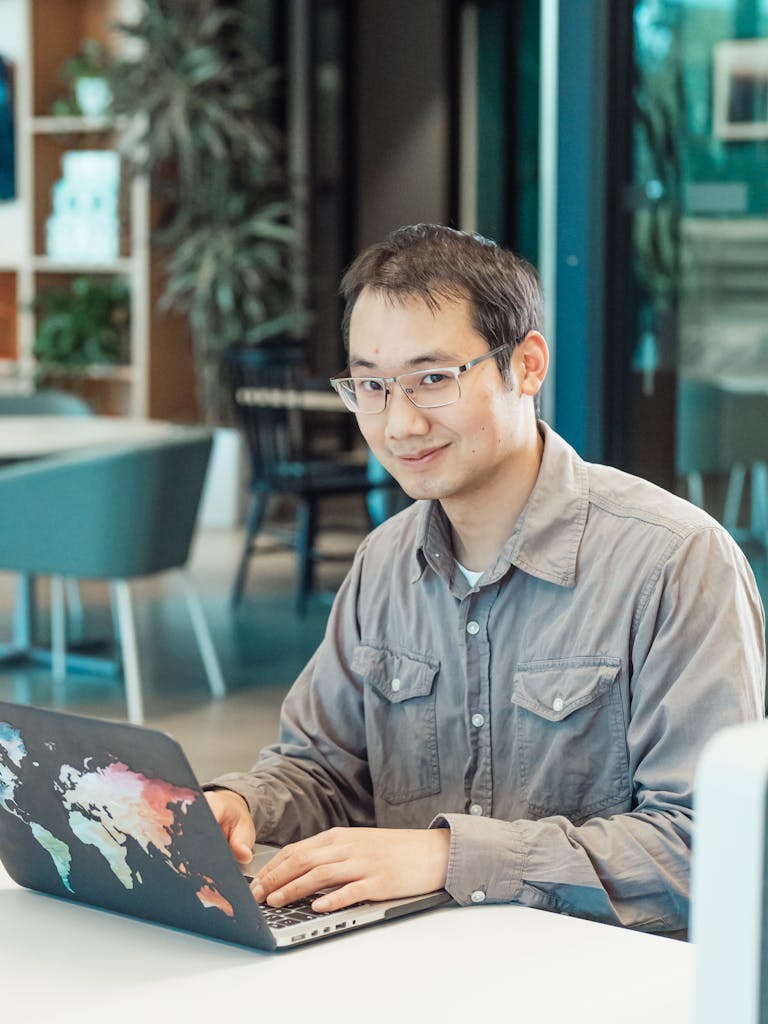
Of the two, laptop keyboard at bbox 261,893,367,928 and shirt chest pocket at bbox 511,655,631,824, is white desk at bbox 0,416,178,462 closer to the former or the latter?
shirt chest pocket at bbox 511,655,631,824

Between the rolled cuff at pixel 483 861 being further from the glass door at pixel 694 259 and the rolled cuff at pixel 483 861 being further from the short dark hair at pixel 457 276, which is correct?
the glass door at pixel 694 259

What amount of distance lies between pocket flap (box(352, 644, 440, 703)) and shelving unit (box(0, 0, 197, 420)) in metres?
6.95

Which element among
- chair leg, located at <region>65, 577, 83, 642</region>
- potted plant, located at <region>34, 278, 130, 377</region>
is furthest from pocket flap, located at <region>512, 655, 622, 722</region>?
potted plant, located at <region>34, 278, 130, 377</region>

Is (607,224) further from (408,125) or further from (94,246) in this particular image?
(408,125)

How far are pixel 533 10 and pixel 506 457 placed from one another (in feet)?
25.5

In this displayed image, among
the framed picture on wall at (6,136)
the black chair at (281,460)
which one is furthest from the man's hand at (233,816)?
the framed picture on wall at (6,136)

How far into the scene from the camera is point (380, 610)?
5.95 ft

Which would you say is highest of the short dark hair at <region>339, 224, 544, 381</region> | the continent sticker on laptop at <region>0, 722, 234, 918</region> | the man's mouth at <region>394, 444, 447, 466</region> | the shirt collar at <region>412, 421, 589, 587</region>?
the short dark hair at <region>339, 224, 544, 381</region>

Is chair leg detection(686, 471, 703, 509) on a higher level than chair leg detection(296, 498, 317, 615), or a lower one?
higher

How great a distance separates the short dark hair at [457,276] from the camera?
1.63 m

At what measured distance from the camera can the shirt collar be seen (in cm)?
166

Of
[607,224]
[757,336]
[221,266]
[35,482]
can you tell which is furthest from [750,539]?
[221,266]

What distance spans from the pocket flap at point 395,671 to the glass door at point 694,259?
238 cm

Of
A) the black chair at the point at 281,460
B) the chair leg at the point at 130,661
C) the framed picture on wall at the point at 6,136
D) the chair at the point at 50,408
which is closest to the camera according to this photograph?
the chair leg at the point at 130,661
